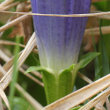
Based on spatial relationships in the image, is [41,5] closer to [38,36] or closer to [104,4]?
[38,36]

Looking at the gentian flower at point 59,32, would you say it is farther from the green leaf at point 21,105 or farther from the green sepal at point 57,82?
the green leaf at point 21,105

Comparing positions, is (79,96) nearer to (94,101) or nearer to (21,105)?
(94,101)

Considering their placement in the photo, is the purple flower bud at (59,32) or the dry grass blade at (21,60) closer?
the purple flower bud at (59,32)

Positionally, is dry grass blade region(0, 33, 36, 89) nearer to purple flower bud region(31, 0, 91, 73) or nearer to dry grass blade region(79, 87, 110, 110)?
purple flower bud region(31, 0, 91, 73)

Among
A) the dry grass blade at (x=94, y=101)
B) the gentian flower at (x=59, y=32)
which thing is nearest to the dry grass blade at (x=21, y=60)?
the gentian flower at (x=59, y=32)

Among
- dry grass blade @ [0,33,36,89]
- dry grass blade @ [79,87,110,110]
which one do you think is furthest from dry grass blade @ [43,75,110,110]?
dry grass blade @ [0,33,36,89]

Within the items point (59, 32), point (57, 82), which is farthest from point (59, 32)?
point (57, 82)

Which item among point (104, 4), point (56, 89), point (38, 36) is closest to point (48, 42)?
point (38, 36)
